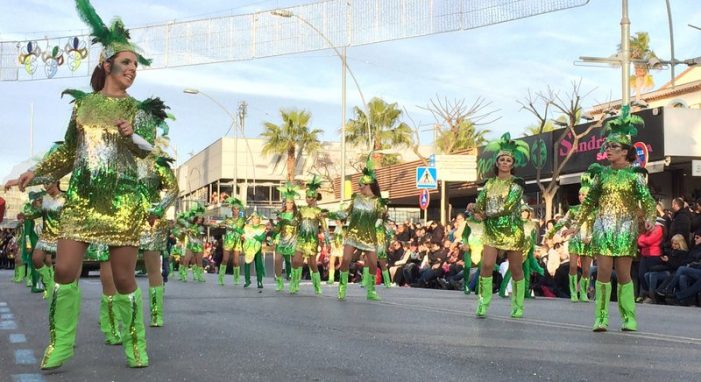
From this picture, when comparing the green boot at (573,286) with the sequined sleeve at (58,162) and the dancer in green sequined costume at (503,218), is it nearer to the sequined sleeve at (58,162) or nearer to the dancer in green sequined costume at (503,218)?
the dancer in green sequined costume at (503,218)

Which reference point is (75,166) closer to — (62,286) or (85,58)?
(62,286)

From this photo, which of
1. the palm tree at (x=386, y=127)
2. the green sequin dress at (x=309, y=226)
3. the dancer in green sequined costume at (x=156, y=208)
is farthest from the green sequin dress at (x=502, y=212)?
the palm tree at (x=386, y=127)

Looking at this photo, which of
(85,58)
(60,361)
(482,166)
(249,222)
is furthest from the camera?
(482,166)

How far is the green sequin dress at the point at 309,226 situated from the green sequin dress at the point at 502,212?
7327 mm

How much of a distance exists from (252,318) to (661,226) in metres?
9.08

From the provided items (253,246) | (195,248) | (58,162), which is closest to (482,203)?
(58,162)

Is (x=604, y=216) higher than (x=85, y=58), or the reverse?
(x=85, y=58)

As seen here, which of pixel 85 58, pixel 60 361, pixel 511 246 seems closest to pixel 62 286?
pixel 60 361

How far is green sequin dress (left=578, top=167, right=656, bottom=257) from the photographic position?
978cm

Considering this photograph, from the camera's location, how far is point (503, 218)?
1186 centimetres

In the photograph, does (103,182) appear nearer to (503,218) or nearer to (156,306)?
(156,306)

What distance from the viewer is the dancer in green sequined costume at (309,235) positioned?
18703mm

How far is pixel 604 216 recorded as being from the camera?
1000 centimetres

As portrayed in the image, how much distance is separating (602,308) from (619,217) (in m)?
0.91
